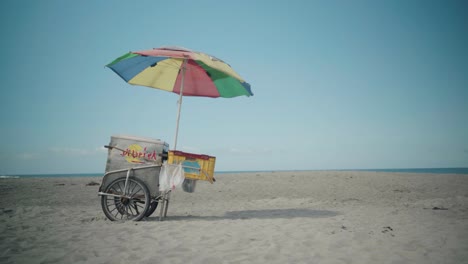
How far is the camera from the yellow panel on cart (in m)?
5.42

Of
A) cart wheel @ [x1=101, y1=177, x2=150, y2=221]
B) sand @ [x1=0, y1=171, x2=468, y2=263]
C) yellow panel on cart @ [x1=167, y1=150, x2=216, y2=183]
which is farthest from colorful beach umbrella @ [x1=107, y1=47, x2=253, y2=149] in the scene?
sand @ [x1=0, y1=171, x2=468, y2=263]

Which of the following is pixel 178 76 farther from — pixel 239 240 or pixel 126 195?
pixel 239 240

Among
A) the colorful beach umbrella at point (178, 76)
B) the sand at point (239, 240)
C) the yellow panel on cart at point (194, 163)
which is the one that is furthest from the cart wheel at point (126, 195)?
the colorful beach umbrella at point (178, 76)

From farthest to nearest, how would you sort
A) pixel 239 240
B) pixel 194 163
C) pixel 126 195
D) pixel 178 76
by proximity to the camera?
pixel 178 76 → pixel 194 163 → pixel 126 195 → pixel 239 240

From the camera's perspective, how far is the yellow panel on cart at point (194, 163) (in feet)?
17.8

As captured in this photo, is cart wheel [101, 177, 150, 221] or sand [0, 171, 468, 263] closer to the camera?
sand [0, 171, 468, 263]

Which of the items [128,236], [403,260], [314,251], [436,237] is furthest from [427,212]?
[128,236]

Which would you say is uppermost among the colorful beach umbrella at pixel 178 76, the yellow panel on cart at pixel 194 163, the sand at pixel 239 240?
the colorful beach umbrella at pixel 178 76

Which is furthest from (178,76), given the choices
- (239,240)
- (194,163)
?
(239,240)

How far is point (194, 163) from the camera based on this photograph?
18.1 ft

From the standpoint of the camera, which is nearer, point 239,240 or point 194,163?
point 239,240

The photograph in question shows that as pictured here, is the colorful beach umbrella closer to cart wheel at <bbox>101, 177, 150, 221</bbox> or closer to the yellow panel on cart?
the yellow panel on cart

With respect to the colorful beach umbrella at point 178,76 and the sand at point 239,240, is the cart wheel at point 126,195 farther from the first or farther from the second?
the colorful beach umbrella at point 178,76

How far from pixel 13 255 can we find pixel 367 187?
1539cm
